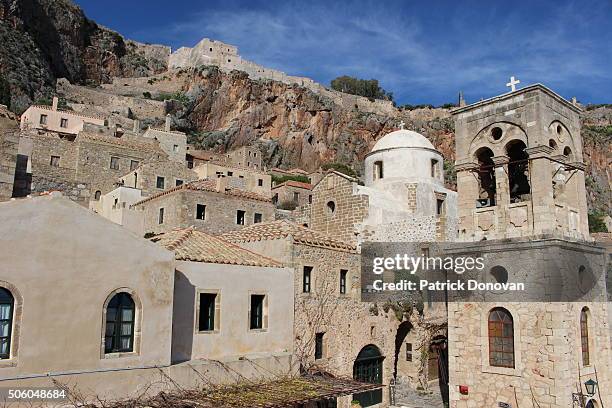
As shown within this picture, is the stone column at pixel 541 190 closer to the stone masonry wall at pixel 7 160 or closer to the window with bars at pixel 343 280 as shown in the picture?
the window with bars at pixel 343 280

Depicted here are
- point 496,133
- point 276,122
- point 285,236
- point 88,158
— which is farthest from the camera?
point 276,122

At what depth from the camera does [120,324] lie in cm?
1241

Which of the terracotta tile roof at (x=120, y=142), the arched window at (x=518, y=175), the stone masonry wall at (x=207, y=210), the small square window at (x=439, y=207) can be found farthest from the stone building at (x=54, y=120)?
the arched window at (x=518, y=175)

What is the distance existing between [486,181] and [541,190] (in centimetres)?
267

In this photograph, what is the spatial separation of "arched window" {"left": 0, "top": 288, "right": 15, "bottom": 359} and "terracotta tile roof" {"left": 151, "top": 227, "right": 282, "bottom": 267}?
4.77 meters

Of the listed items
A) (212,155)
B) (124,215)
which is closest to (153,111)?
(212,155)

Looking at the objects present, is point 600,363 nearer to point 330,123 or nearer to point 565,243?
point 565,243

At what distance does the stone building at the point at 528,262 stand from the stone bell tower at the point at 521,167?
3cm

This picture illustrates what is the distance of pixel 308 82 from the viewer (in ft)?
318

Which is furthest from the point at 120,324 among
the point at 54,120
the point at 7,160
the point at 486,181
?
the point at 54,120

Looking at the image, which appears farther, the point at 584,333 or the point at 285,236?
the point at 285,236

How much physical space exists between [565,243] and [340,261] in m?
8.30

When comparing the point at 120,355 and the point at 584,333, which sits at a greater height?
the point at 584,333

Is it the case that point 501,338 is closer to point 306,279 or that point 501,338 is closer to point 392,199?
point 306,279
